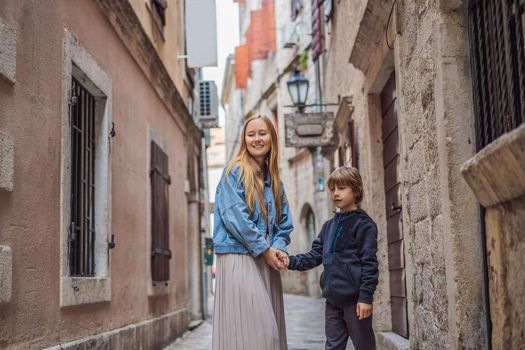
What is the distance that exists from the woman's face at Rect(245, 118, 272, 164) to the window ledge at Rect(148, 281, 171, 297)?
186 inches

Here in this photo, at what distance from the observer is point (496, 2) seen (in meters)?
3.59

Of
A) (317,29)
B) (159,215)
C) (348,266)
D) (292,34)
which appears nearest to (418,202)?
(348,266)

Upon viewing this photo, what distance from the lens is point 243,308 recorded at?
12.4 ft

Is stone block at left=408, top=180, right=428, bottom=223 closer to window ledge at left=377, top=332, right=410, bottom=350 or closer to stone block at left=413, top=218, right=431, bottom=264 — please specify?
stone block at left=413, top=218, right=431, bottom=264

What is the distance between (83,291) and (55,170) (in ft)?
3.43

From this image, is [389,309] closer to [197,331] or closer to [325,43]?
[197,331]

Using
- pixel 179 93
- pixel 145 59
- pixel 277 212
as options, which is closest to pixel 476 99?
pixel 277 212

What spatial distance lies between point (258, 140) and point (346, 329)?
42.6 inches

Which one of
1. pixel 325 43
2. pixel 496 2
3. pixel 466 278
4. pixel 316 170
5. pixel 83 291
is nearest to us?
pixel 496 2

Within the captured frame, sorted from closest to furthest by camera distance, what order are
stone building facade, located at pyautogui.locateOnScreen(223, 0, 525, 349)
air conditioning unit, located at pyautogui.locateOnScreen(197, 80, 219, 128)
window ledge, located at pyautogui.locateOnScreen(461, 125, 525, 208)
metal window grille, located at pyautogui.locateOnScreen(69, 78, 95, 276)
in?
window ledge, located at pyautogui.locateOnScreen(461, 125, 525, 208) → stone building facade, located at pyautogui.locateOnScreen(223, 0, 525, 349) → metal window grille, located at pyautogui.locateOnScreen(69, 78, 95, 276) → air conditioning unit, located at pyautogui.locateOnScreen(197, 80, 219, 128)

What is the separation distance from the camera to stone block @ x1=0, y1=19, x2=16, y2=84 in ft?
13.5

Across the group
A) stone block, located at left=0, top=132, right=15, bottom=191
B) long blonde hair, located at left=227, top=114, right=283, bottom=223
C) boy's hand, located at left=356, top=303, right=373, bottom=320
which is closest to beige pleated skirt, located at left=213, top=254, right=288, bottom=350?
long blonde hair, located at left=227, top=114, right=283, bottom=223

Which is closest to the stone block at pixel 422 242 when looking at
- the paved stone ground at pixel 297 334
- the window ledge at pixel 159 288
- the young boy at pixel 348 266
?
the young boy at pixel 348 266

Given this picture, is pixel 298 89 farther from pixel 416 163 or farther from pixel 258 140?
pixel 258 140
